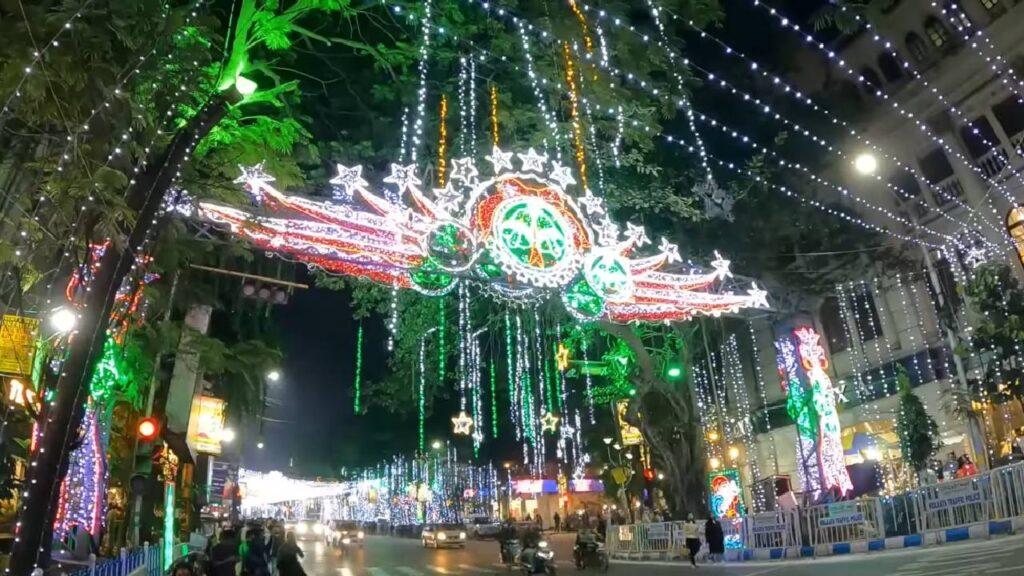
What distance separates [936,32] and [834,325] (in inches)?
404

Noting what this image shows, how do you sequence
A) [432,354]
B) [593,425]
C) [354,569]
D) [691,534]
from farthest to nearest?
Answer: [593,425] < [432,354] < [354,569] < [691,534]

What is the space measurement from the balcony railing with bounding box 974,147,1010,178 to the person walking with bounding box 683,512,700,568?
13.0 meters

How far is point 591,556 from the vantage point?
54.0ft

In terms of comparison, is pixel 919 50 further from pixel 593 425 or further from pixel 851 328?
pixel 593 425

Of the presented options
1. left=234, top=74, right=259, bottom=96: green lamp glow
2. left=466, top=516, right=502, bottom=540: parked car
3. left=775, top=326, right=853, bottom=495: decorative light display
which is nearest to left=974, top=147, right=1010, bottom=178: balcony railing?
left=775, top=326, right=853, bottom=495: decorative light display

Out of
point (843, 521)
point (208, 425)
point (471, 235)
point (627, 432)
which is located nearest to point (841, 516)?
point (843, 521)

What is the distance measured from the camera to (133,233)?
242 inches

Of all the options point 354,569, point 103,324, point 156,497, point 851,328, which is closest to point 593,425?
point 851,328

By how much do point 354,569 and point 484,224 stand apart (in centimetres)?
1271

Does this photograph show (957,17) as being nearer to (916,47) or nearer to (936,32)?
(936,32)

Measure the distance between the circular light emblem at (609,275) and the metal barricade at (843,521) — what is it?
6.17 metres

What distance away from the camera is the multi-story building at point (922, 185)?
18.9 meters

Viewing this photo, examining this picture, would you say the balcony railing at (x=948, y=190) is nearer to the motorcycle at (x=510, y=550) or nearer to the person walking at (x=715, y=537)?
the person walking at (x=715, y=537)

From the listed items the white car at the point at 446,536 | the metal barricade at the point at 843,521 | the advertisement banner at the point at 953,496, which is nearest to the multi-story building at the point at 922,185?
the metal barricade at the point at 843,521
